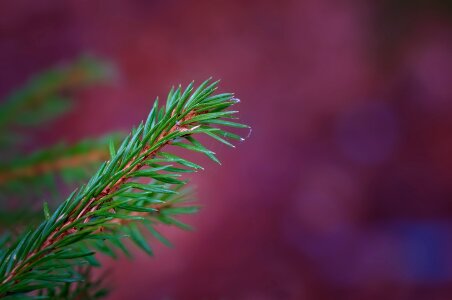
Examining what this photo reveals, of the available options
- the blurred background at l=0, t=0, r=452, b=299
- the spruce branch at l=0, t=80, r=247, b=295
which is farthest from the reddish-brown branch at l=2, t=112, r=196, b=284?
the blurred background at l=0, t=0, r=452, b=299

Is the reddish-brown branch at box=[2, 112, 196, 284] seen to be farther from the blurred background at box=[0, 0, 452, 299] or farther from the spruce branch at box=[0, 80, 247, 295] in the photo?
the blurred background at box=[0, 0, 452, 299]

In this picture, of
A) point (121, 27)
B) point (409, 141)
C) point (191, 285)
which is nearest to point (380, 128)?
point (409, 141)

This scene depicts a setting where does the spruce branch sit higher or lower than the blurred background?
lower

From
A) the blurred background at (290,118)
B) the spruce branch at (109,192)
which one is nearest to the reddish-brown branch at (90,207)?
the spruce branch at (109,192)

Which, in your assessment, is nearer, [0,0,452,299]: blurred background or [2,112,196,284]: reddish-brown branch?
[2,112,196,284]: reddish-brown branch

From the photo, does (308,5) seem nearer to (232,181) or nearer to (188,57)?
(188,57)

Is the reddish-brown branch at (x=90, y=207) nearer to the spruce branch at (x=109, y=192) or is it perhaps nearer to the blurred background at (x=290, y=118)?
the spruce branch at (x=109, y=192)

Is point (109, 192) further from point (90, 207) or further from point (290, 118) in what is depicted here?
point (290, 118)

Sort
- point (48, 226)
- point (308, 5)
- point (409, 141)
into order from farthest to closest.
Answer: point (308, 5) → point (409, 141) → point (48, 226)
